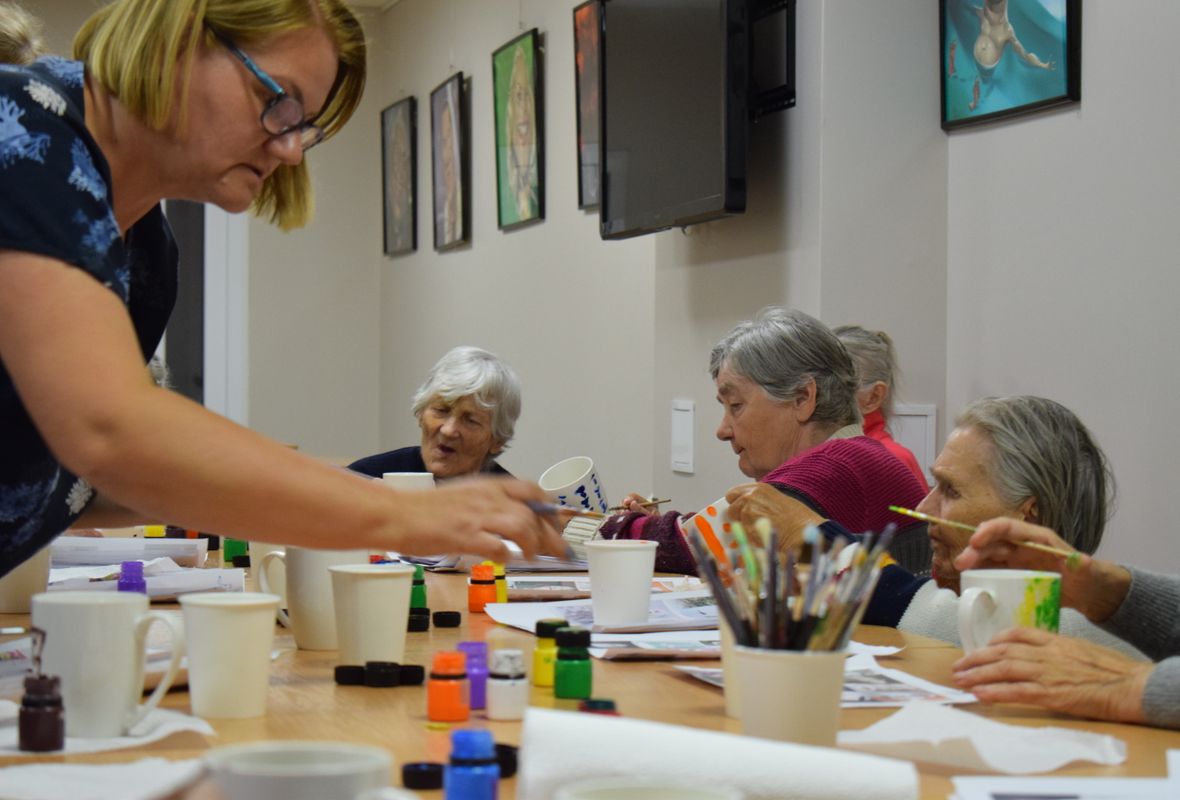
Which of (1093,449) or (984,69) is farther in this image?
(984,69)

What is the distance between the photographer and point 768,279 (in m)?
3.73

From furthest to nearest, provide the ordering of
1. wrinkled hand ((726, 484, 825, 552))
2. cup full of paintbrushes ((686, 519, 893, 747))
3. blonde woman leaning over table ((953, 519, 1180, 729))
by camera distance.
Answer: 1. wrinkled hand ((726, 484, 825, 552))
2. blonde woman leaning over table ((953, 519, 1180, 729))
3. cup full of paintbrushes ((686, 519, 893, 747))

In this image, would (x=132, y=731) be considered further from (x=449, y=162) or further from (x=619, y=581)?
(x=449, y=162)

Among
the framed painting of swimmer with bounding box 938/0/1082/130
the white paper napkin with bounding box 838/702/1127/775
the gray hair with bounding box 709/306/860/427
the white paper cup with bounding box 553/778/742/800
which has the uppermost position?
the framed painting of swimmer with bounding box 938/0/1082/130

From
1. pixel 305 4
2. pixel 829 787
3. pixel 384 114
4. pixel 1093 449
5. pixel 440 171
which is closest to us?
pixel 829 787

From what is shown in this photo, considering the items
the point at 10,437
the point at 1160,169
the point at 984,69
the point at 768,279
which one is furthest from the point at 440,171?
the point at 10,437

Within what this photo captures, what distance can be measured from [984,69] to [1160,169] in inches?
25.7

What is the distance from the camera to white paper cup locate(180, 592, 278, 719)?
4.01 feet

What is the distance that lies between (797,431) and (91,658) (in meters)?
2.22

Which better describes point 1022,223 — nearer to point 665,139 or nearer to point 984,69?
point 984,69

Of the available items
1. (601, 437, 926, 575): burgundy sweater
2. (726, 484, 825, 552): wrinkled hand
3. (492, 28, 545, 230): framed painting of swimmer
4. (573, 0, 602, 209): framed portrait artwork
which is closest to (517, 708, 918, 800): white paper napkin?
(726, 484, 825, 552): wrinkled hand

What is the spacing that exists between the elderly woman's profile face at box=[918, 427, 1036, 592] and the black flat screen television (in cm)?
160

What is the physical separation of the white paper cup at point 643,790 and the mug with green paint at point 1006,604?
2.43 ft

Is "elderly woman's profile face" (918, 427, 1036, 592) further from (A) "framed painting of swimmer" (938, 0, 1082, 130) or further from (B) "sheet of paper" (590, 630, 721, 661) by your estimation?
(A) "framed painting of swimmer" (938, 0, 1082, 130)
